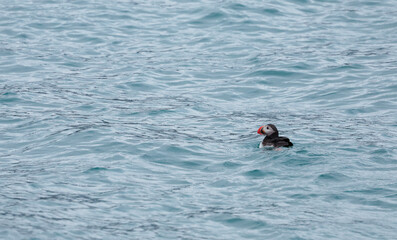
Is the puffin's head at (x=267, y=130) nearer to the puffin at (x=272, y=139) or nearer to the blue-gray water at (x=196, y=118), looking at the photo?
the puffin at (x=272, y=139)

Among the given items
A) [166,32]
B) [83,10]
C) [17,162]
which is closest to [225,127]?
[17,162]

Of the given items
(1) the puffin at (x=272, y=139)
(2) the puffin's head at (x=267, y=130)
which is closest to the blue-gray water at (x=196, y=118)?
(1) the puffin at (x=272, y=139)

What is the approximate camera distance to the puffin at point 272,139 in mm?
10297

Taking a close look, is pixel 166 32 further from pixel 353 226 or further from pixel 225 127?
pixel 353 226

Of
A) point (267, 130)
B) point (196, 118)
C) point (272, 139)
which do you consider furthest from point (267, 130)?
point (196, 118)

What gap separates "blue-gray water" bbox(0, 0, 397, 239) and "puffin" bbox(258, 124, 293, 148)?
0.15 m

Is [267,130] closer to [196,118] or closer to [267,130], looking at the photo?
[267,130]

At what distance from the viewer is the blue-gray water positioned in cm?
774

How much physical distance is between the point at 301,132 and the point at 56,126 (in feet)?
14.5

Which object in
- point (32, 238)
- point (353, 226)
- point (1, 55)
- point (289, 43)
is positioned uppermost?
point (289, 43)

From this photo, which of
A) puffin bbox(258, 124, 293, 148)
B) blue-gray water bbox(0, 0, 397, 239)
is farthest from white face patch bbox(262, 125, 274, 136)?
blue-gray water bbox(0, 0, 397, 239)

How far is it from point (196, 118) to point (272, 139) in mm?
2447

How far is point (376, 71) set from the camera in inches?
611

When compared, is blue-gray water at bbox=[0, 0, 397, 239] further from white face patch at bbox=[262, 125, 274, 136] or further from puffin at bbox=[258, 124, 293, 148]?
white face patch at bbox=[262, 125, 274, 136]
